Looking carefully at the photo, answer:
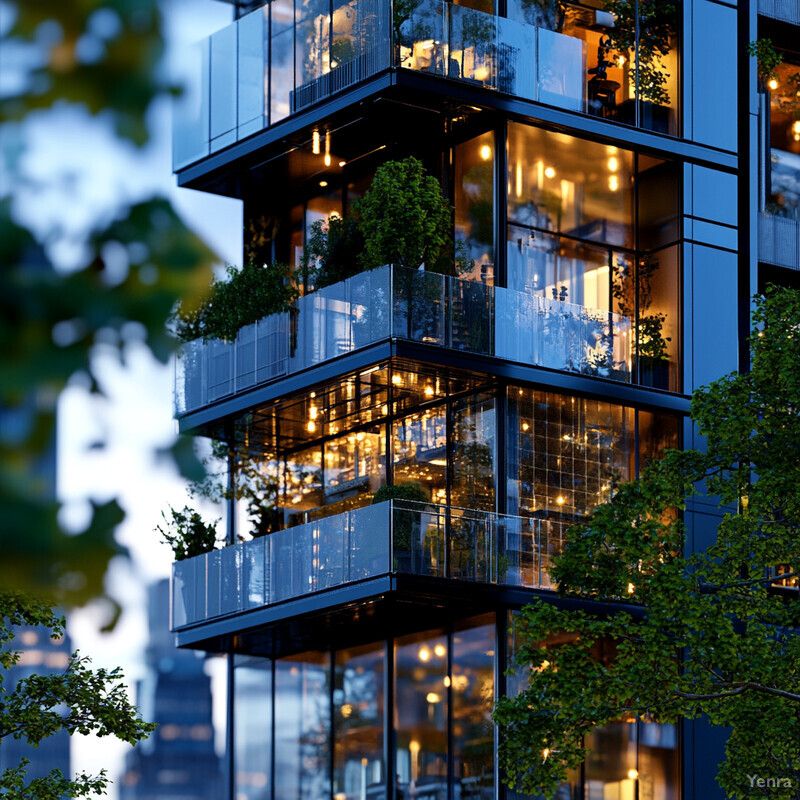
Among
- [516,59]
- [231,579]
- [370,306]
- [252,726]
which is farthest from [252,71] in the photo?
[252,726]

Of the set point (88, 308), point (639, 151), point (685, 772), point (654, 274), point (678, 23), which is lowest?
point (685, 772)

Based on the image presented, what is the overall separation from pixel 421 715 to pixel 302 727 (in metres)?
3.02

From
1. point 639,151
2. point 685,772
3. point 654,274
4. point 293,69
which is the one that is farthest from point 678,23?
point 685,772

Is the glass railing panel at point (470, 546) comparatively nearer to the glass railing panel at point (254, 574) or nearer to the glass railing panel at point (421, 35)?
the glass railing panel at point (254, 574)

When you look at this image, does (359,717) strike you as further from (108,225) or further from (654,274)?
(108,225)

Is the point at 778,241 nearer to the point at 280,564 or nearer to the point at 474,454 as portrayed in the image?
the point at 474,454

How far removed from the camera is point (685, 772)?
2683 centimetres

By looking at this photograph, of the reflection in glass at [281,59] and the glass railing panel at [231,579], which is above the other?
the reflection in glass at [281,59]

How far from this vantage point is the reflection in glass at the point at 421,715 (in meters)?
25.5

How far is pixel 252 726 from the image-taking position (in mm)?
29422

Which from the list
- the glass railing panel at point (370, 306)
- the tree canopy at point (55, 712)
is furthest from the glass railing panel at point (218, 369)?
the tree canopy at point (55, 712)

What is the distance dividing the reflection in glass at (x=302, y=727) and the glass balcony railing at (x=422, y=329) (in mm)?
4585

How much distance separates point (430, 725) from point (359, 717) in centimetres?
145

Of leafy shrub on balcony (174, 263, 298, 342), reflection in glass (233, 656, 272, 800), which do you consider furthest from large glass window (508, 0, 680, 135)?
reflection in glass (233, 656, 272, 800)
